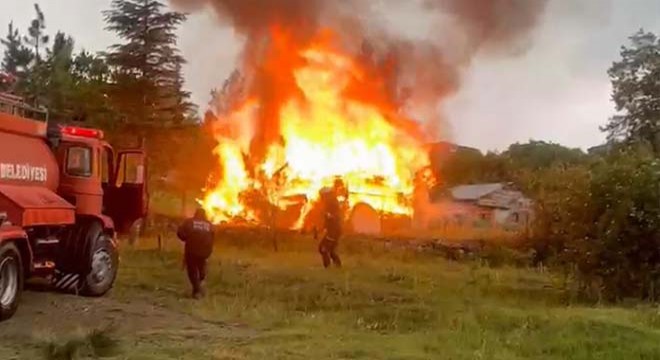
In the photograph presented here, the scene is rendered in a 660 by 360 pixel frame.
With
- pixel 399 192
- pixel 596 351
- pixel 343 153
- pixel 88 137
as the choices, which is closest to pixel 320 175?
pixel 343 153

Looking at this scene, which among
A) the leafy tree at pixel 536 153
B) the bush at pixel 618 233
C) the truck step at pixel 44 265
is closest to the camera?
the truck step at pixel 44 265

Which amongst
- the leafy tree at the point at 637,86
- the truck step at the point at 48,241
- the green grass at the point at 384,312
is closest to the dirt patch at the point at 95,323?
the green grass at the point at 384,312

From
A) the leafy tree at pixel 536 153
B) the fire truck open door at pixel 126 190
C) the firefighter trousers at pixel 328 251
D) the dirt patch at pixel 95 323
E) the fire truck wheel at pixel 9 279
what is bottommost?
the dirt patch at pixel 95 323

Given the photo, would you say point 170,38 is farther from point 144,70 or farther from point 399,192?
point 399,192

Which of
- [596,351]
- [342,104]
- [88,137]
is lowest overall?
[596,351]

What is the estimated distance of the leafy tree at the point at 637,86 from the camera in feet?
159

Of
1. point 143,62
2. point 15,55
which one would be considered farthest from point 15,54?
point 143,62

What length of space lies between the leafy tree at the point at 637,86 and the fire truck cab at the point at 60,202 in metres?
36.9

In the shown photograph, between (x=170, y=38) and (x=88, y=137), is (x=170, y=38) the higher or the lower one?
the higher one

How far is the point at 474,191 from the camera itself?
5744 cm

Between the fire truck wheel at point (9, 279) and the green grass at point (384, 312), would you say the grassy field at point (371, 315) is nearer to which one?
the green grass at point (384, 312)

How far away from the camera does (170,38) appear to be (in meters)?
30.3

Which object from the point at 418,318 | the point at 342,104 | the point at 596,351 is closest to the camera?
the point at 596,351

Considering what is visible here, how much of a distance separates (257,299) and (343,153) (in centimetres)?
1557
